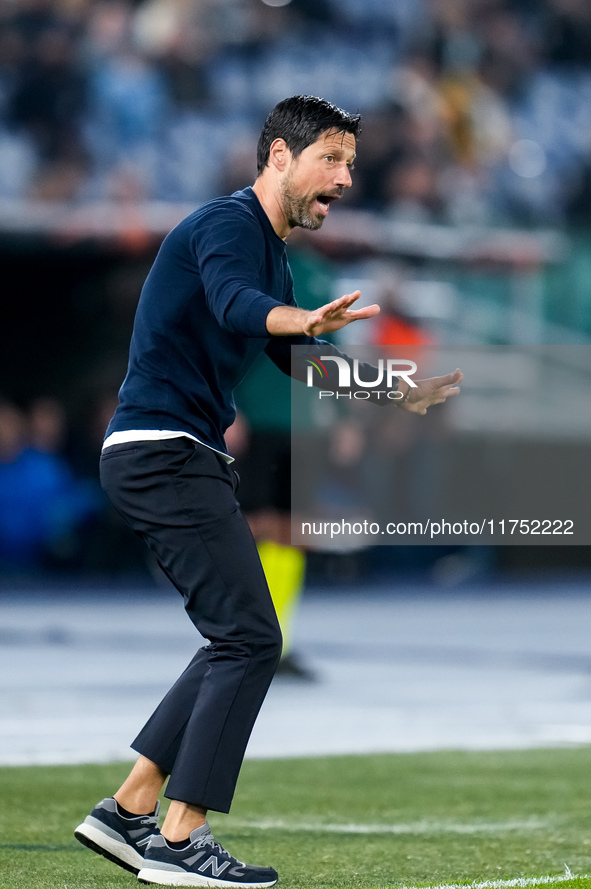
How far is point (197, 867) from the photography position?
3.66 meters

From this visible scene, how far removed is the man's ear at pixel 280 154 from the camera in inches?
148

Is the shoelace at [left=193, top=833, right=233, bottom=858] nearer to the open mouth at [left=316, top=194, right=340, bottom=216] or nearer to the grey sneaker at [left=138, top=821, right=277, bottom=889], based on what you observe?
the grey sneaker at [left=138, top=821, right=277, bottom=889]

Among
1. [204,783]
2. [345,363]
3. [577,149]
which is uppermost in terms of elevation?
[577,149]

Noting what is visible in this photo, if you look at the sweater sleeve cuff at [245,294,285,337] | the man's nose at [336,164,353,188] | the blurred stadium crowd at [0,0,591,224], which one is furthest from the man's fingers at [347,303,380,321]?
the blurred stadium crowd at [0,0,591,224]

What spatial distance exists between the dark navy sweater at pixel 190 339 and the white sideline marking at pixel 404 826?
1709 mm

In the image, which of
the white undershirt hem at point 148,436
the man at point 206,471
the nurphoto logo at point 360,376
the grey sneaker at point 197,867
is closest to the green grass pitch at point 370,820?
the grey sneaker at point 197,867

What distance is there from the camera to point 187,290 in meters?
3.71

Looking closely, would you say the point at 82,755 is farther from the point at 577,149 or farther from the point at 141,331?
the point at 577,149

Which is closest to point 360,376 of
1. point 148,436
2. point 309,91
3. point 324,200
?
point 324,200

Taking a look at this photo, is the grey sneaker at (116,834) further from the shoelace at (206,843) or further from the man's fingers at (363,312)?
the man's fingers at (363,312)

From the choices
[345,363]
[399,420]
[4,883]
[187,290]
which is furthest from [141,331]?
[399,420]

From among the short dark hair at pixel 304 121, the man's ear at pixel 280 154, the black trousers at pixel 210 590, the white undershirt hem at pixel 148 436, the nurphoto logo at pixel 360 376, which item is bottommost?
the black trousers at pixel 210 590

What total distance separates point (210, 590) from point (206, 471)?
33 cm

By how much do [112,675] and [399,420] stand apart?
18.7ft
